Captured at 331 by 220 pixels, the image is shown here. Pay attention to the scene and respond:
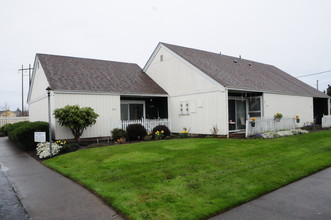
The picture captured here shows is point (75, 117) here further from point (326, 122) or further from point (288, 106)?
point (326, 122)

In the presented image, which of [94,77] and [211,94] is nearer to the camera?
[211,94]

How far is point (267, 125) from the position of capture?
15.1 metres

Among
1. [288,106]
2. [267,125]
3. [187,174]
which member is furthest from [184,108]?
[187,174]

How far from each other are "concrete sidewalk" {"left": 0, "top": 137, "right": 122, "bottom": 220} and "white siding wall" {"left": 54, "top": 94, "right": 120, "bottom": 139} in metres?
5.62

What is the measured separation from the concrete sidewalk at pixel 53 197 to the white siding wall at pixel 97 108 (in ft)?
18.4

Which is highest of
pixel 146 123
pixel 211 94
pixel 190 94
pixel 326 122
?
pixel 190 94

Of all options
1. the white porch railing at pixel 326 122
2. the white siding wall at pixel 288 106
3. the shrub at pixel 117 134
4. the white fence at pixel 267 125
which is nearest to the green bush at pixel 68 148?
the shrub at pixel 117 134

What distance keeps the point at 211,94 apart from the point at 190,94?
73.4 inches

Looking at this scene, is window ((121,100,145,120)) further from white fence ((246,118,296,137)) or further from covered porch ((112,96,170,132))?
white fence ((246,118,296,137))

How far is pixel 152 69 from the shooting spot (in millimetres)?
Answer: 20031

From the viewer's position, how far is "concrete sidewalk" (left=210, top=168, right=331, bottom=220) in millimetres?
4164

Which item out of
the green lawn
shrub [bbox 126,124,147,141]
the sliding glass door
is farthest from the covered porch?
the green lawn

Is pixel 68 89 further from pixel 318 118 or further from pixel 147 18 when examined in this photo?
pixel 318 118

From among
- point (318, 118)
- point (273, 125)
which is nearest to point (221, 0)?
point (273, 125)
